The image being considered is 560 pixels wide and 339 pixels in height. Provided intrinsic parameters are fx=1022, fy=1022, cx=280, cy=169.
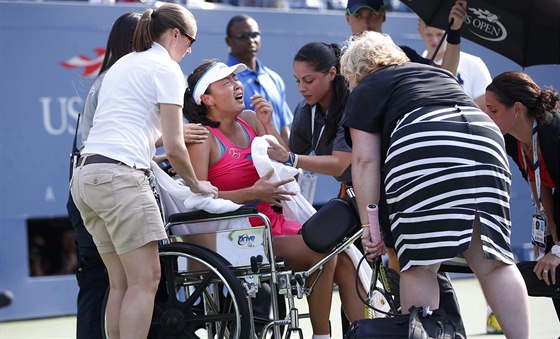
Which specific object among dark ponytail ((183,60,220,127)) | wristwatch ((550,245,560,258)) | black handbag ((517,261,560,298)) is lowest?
black handbag ((517,261,560,298))

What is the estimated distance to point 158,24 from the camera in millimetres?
4754

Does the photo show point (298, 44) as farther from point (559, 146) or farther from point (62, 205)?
point (559, 146)

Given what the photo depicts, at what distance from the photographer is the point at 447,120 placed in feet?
13.8

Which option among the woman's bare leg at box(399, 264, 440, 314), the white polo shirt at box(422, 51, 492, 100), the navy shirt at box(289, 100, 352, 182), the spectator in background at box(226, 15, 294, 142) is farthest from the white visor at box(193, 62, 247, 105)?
the white polo shirt at box(422, 51, 492, 100)

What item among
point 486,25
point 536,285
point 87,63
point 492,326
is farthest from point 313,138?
point 87,63

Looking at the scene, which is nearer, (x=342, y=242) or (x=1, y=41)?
(x=342, y=242)

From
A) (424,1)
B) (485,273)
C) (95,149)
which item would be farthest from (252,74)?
(485,273)

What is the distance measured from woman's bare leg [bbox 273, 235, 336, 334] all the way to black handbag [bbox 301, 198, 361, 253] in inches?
9.3

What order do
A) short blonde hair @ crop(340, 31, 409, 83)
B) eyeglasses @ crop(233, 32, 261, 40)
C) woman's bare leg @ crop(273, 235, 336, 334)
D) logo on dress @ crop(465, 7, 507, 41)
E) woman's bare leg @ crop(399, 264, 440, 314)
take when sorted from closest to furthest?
woman's bare leg @ crop(399, 264, 440, 314)
short blonde hair @ crop(340, 31, 409, 83)
woman's bare leg @ crop(273, 235, 336, 334)
logo on dress @ crop(465, 7, 507, 41)
eyeglasses @ crop(233, 32, 261, 40)

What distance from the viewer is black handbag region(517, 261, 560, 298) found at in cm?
465

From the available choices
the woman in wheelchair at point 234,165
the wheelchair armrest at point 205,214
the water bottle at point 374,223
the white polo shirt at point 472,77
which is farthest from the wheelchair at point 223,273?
the white polo shirt at point 472,77

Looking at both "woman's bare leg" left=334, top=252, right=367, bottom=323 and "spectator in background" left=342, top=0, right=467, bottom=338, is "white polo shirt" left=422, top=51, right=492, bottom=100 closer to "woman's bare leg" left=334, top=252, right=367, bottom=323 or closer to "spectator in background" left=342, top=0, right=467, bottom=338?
"spectator in background" left=342, top=0, right=467, bottom=338

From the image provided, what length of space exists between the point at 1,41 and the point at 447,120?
16.3 ft

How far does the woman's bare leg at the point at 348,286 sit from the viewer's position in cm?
514
